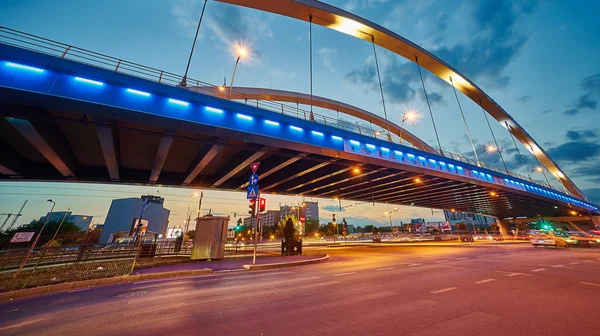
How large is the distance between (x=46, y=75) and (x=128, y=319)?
1059cm

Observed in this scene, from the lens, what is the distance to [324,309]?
181 inches

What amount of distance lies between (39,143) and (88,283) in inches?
357

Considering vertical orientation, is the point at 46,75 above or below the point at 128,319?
above

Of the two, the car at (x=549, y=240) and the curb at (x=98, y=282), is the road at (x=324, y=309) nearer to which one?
the curb at (x=98, y=282)

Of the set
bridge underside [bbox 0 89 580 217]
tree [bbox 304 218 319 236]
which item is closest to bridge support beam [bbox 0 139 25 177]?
bridge underside [bbox 0 89 580 217]

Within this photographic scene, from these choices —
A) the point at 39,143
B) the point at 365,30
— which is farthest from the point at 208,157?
the point at 365,30

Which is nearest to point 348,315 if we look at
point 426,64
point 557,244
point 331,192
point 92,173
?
point 92,173

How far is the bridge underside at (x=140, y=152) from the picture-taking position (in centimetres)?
1052

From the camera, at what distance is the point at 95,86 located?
377 inches

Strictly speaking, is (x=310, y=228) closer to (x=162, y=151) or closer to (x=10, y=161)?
(x=162, y=151)

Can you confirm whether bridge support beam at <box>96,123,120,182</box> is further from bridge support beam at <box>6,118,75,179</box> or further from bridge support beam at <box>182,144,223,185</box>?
bridge support beam at <box>182,144,223,185</box>

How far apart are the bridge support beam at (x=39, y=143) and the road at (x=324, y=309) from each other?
8.61 m

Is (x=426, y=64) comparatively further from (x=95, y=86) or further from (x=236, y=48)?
(x=95, y=86)

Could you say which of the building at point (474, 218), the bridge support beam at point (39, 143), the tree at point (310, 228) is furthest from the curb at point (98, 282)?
the building at point (474, 218)
